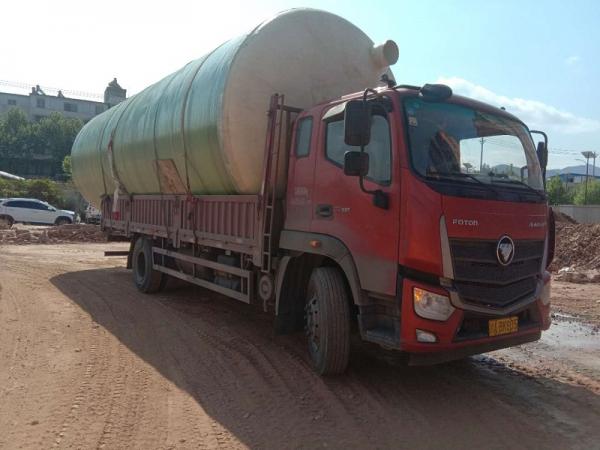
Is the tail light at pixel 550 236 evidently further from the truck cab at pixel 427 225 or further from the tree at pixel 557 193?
the tree at pixel 557 193

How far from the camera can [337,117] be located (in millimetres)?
5051

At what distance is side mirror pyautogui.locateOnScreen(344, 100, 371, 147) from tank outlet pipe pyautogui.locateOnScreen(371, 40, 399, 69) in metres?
2.54

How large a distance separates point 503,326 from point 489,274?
0.50 metres

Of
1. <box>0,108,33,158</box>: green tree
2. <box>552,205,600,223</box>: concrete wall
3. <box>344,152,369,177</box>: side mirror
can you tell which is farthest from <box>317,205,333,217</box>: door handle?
<box>0,108,33,158</box>: green tree

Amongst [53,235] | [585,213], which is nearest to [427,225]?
[53,235]

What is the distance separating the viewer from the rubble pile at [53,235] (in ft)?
65.8

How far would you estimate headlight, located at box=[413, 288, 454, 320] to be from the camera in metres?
4.13

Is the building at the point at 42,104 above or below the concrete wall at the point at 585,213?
above

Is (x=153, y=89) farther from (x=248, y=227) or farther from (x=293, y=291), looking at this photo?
(x=293, y=291)

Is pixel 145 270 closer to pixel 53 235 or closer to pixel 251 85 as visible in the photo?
pixel 251 85

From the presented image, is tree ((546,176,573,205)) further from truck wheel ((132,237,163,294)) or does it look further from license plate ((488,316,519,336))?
license plate ((488,316,519,336))

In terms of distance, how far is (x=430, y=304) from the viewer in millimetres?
4129

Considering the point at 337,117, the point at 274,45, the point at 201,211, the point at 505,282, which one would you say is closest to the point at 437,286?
the point at 505,282

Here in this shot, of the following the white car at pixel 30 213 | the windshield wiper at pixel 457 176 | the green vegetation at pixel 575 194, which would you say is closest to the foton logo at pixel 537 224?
the windshield wiper at pixel 457 176
